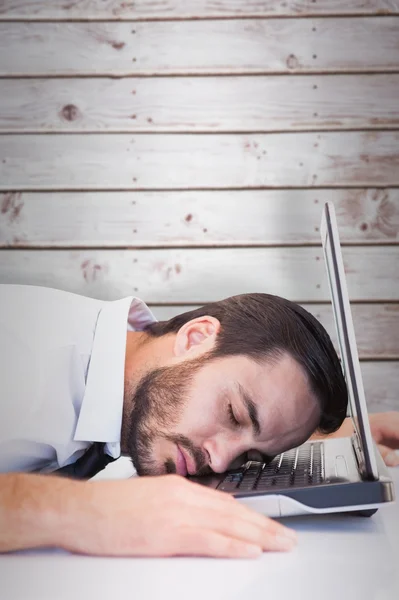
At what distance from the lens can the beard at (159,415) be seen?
105cm

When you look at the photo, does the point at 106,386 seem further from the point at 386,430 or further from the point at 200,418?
the point at 386,430

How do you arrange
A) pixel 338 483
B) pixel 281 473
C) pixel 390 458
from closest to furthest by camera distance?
pixel 338 483, pixel 281 473, pixel 390 458

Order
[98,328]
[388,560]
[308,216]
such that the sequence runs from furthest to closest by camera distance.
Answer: [308,216]
[98,328]
[388,560]

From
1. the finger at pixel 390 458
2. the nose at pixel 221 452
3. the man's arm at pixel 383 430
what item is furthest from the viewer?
the man's arm at pixel 383 430

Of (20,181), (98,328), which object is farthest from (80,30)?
(98,328)

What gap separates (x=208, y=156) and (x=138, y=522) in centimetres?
147

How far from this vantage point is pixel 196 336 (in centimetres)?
123

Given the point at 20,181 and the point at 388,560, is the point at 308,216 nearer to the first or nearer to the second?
the point at 20,181

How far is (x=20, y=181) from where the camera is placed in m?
2.02

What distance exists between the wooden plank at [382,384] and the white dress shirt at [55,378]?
0.98 meters

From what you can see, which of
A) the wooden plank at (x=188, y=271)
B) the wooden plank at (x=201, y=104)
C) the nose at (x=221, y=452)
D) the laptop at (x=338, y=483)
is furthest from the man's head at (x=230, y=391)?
the wooden plank at (x=201, y=104)

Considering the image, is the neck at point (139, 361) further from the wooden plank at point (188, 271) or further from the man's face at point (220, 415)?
the wooden plank at point (188, 271)

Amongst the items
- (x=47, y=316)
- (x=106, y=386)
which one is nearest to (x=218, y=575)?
(x=106, y=386)

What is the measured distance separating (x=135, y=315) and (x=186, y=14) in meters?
1.04
